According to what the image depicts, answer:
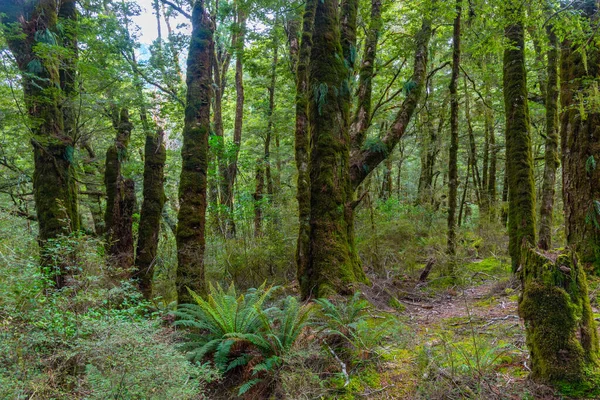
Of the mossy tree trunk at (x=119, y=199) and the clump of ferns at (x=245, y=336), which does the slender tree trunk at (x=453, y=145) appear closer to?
the clump of ferns at (x=245, y=336)

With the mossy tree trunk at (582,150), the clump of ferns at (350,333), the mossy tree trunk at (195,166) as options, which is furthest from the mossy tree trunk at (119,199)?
the mossy tree trunk at (582,150)

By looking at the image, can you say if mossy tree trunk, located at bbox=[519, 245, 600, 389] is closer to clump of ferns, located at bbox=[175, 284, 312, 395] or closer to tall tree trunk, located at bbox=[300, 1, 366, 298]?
clump of ferns, located at bbox=[175, 284, 312, 395]

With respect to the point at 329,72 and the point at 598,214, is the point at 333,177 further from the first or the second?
the point at 598,214

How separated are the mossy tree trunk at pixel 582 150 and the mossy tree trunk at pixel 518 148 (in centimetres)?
103

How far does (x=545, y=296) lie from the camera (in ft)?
8.14

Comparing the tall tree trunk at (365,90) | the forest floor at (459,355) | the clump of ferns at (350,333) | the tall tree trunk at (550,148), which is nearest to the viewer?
the forest floor at (459,355)

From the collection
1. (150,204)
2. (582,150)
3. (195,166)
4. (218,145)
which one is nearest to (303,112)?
(218,145)

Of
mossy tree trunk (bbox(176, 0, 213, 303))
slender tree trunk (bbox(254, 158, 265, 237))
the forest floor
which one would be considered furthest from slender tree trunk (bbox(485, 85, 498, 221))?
mossy tree trunk (bbox(176, 0, 213, 303))

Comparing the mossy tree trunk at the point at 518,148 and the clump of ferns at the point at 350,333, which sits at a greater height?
the mossy tree trunk at the point at 518,148

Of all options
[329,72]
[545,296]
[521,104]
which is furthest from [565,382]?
[521,104]

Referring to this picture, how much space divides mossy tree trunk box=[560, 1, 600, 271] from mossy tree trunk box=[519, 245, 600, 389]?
347cm

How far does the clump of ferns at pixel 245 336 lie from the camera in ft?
11.7

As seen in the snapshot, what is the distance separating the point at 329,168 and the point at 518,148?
4180mm

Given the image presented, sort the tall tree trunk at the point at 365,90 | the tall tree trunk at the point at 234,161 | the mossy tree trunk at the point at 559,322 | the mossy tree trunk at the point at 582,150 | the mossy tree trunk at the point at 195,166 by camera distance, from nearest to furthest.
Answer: the mossy tree trunk at the point at 559,322 < the mossy tree trunk at the point at 582,150 < the mossy tree trunk at the point at 195,166 < the tall tree trunk at the point at 365,90 < the tall tree trunk at the point at 234,161
